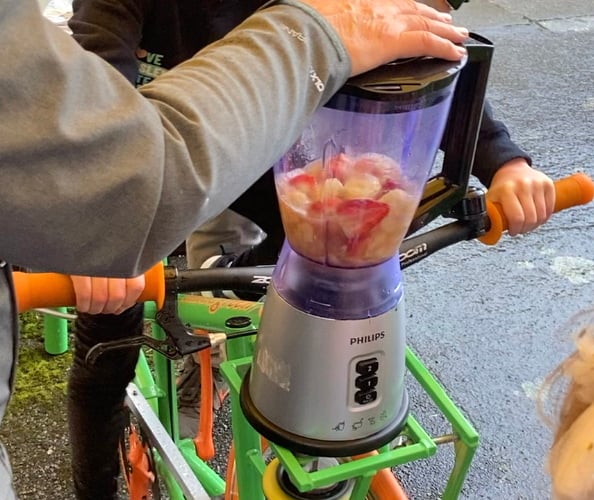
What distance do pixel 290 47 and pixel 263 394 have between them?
0.91 feet

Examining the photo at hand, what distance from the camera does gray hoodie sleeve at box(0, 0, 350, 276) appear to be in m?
0.40

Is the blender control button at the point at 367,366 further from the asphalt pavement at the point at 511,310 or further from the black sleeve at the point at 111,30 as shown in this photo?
the asphalt pavement at the point at 511,310

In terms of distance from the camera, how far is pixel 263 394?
0.64m

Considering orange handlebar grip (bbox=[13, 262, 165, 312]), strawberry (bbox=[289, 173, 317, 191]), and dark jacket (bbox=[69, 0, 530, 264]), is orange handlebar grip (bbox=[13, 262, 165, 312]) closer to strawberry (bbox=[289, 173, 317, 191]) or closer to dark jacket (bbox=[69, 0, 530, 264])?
strawberry (bbox=[289, 173, 317, 191])

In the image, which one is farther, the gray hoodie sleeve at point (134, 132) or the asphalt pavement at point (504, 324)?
the asphalt pavement at point (504, 324)

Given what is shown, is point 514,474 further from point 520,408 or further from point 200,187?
point 200,187

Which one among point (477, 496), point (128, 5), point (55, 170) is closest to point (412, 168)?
point (55, 170)

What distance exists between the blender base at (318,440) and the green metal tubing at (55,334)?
3.54ft

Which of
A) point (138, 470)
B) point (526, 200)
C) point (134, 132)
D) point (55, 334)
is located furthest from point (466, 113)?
point (55, 334)

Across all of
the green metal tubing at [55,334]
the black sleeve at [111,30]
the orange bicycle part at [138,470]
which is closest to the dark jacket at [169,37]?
the black sleeve at [111,30]

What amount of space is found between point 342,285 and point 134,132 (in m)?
0.23

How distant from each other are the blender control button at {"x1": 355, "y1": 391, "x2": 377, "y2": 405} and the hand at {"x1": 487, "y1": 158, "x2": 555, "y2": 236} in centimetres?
26

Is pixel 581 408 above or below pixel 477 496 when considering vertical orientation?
above

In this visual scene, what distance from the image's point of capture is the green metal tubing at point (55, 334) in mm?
1650
